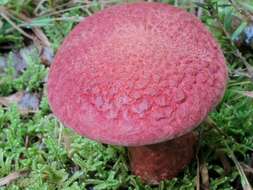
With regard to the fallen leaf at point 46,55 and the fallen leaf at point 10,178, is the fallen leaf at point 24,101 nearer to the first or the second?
the fallen leaf at point 46,55

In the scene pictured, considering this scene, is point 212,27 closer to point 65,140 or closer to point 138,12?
point 138,12

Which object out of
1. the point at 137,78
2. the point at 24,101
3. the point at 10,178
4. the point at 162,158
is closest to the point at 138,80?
the point at 137,78

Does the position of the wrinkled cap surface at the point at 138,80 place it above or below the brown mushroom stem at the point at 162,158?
above

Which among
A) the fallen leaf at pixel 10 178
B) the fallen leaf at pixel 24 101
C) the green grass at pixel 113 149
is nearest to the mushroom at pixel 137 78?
the green grass at pixel 113 149

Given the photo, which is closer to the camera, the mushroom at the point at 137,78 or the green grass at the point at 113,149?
the mushroom at the point at 137,78

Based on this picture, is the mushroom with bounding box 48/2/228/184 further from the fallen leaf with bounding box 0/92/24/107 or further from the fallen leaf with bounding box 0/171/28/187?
the fallen leaf with bounding box 0/92/24/107

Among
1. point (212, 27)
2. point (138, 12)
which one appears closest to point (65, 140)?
point (138, 12)
